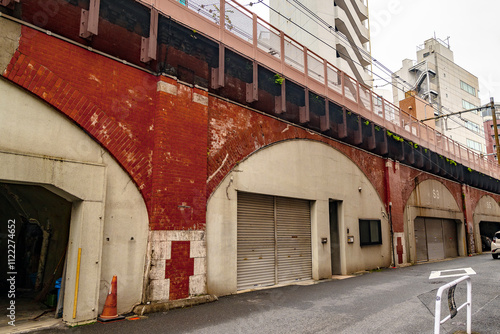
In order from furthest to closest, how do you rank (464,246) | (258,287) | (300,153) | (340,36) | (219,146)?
(340,36), (464,246), (300,153), (258,287), (219,146)

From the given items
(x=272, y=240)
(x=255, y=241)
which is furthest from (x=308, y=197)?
(x=255, y=241)

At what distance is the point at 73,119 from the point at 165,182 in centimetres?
244

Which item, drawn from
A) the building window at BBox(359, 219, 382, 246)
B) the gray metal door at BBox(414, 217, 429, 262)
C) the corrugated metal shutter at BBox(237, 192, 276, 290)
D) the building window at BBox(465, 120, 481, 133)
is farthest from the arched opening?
the building window at BBox(465, 120, 481, 133)

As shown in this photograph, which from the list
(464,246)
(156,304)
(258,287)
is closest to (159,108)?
(156,304)

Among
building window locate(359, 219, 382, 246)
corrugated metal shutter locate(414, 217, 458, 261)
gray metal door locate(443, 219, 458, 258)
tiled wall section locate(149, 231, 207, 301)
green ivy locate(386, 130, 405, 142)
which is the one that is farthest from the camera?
gray metal door locate(443, 219, 458, 258)

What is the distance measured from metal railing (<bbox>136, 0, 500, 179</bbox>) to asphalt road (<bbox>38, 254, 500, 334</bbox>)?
7.37 m

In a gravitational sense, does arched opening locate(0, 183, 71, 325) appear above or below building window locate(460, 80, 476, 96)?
below

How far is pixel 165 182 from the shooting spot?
334 inches

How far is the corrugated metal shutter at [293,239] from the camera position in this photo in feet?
40.2

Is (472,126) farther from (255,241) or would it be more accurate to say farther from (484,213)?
(255,241)

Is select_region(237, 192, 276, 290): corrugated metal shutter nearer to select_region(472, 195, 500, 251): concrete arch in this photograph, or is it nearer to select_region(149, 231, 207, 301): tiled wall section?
select_region(149, 231, 207, 301): tiled wall section

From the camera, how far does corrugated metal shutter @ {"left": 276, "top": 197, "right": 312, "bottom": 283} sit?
12.2 metres

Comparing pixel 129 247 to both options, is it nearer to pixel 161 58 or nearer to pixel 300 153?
pixel 161 58

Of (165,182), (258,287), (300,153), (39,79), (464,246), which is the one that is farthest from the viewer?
(464,246)
